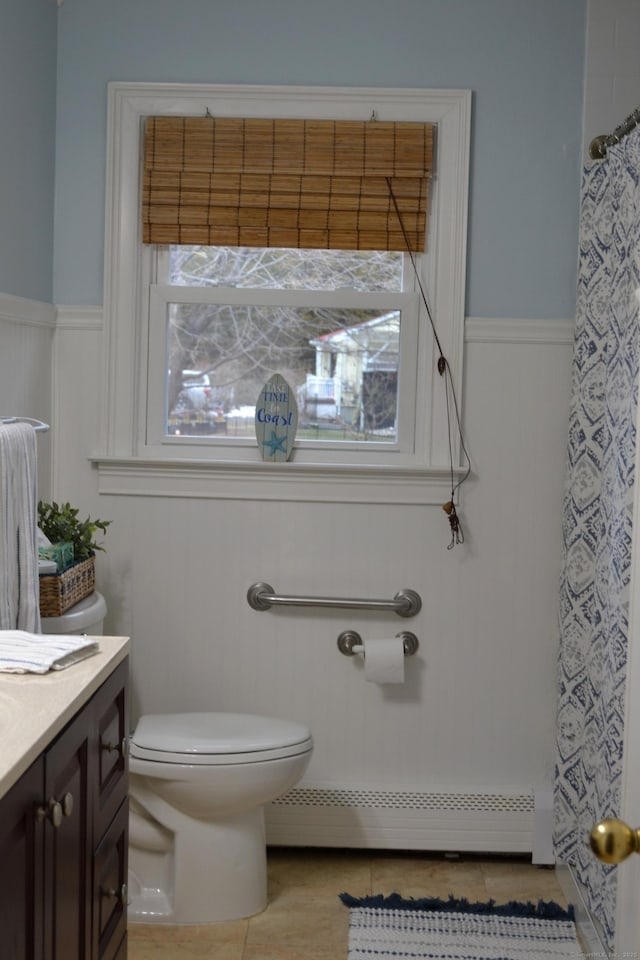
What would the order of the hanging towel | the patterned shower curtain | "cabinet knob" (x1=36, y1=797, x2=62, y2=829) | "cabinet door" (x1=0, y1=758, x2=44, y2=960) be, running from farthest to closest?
1. the patterned shower curtain
2. the hanging towel
3. "cabinet knob" (x1=36, y1=797, x2=62, y2=829)
4. "cabinet door" (x1=0, y1=758, x2=44, y2=960)

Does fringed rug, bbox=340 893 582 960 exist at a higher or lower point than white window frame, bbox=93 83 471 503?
lower

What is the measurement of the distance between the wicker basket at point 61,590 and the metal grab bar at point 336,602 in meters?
0.57

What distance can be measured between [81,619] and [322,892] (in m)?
1.02

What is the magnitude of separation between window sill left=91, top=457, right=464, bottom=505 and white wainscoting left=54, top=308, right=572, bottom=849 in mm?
28

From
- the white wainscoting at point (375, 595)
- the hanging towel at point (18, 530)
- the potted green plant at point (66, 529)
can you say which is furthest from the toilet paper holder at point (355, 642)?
the hanging towel at point (18, 530)

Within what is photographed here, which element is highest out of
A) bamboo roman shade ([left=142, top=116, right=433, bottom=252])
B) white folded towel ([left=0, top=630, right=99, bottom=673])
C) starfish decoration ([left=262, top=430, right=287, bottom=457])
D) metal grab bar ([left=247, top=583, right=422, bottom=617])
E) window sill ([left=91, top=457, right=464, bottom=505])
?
bamboo roman shade ([left=142, top=116, right=433, bottom=252])

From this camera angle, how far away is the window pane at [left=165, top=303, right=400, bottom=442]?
3.15 meters

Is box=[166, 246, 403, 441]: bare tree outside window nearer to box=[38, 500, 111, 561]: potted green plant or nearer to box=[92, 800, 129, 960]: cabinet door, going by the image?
box=[38, 500, 111, 561]: potted green plant

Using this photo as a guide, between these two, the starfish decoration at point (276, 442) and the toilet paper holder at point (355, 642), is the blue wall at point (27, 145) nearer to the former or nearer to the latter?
the starfish decoration at point (276, 442)

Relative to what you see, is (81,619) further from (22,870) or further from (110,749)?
(22,870)

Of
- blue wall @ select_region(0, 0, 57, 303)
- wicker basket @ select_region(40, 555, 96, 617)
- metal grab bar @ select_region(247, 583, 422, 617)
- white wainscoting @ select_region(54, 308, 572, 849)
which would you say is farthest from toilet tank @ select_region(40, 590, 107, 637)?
blue wall @ select_region(0, 0, 57, 303)

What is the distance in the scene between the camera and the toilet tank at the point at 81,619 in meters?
2.55

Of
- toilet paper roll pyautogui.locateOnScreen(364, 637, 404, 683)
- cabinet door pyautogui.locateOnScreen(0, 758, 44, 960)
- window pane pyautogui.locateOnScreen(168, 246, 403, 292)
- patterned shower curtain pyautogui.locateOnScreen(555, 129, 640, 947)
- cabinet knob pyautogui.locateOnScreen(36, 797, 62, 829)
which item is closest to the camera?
cabinet door pyautogui.locateOnScreen(0, 758, 44, 960)

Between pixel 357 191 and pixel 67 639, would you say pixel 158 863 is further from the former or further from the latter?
pixel 357 191
